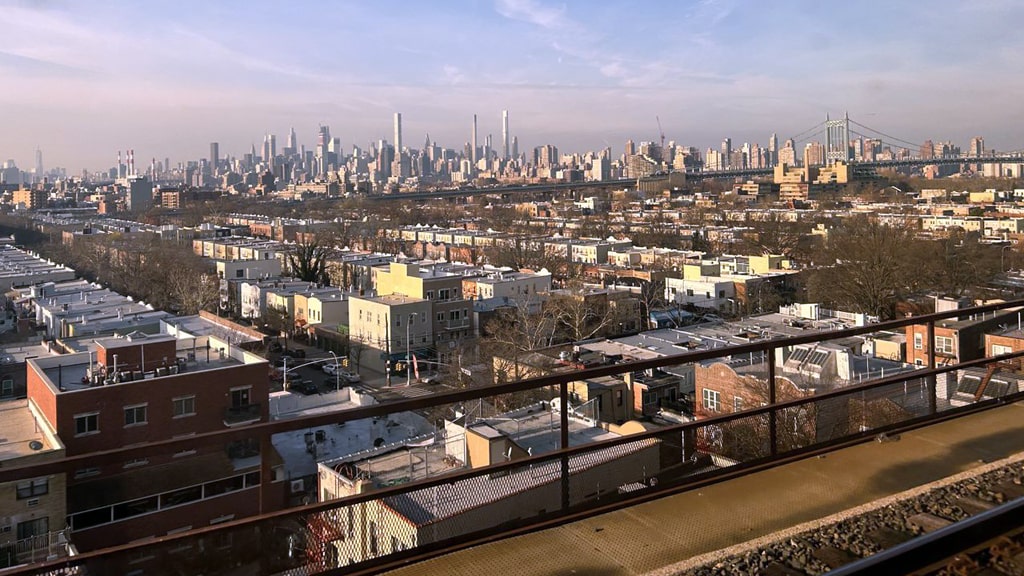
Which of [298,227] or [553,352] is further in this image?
[298,227]

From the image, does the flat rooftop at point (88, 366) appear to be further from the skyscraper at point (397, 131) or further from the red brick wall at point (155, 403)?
the skyscraper at point (397, 131)

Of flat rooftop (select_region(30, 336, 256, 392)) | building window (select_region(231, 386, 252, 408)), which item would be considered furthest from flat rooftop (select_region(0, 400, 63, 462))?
building window (select_region(231, 386, 252, 408))

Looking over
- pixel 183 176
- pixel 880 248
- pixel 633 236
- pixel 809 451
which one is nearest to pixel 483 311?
pixel 880 248

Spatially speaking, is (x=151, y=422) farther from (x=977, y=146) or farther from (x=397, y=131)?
(x=397, y=131)

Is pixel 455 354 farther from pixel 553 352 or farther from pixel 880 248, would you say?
pixel 880 248

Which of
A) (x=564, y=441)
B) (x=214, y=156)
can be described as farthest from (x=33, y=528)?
(x=214, y=156)

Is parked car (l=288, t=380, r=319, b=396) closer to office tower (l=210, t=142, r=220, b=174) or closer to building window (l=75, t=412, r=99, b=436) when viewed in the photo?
building window (l=75, t=412, r=99, b=436)
